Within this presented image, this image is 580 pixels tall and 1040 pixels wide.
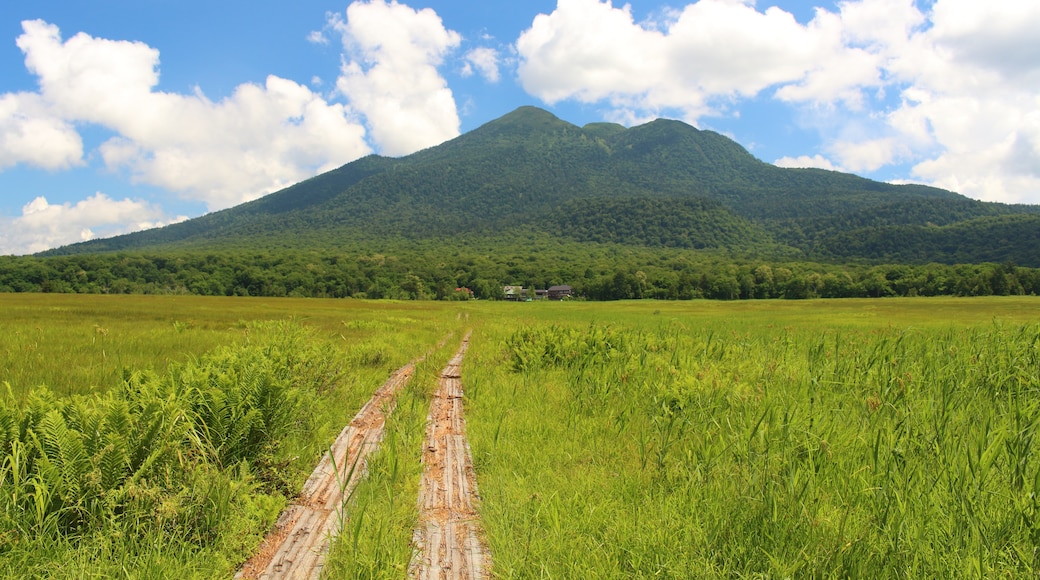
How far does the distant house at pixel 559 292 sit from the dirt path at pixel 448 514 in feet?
373

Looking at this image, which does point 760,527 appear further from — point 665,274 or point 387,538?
point 665,274

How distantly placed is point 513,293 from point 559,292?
12.5m

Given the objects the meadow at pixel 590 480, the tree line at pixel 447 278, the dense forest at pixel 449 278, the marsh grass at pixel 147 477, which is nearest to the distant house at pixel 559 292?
the dense forest at pixel 449 278

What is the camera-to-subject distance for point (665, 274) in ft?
365

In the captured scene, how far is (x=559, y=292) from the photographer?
4734 inches

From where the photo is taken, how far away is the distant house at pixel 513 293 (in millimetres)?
121500

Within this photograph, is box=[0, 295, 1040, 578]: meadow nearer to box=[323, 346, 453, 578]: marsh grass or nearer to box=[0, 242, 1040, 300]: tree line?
box=[323, 346, 453, 578]: marsh grass

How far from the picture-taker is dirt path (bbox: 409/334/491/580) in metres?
2.72

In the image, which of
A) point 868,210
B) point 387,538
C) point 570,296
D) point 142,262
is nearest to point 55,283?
point 142,262

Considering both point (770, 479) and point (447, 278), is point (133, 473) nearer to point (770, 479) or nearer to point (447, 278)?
point (770, 479)

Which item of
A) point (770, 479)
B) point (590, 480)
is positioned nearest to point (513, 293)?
point (590, 480)

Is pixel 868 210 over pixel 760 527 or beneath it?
over

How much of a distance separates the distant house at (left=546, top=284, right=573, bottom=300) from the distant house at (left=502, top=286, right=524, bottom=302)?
780cm

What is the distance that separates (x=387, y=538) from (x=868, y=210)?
810ft
